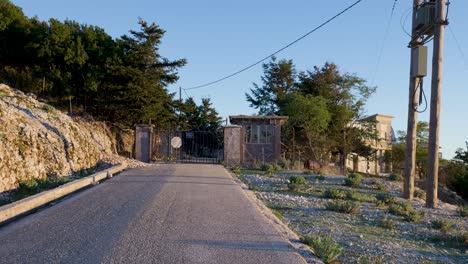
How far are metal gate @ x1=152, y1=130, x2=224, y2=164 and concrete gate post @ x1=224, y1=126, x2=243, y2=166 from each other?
77 centimetres

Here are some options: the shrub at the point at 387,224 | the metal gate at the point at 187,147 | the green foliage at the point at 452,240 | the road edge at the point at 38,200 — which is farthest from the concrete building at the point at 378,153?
the green foliage at the point at 452,240

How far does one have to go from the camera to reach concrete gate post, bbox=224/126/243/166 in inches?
1078

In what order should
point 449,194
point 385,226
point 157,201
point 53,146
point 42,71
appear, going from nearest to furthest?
point 385,226, point 157,201, point 53,146, point 449,194, point 42,71

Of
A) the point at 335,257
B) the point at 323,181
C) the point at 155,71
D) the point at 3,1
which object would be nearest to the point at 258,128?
the point at 155,71

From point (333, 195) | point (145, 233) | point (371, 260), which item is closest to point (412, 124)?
point (333, 195)

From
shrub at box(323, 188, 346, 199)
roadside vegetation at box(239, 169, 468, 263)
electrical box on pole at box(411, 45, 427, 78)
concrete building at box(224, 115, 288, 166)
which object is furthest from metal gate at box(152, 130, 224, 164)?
electrical box on pole at box(411, 45, 427, 78)

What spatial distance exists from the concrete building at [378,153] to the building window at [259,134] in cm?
1375

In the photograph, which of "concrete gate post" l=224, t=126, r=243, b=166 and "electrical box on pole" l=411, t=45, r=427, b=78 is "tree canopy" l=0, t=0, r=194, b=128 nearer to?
"concrete gate post" l=224, t=126, r=243, b=166

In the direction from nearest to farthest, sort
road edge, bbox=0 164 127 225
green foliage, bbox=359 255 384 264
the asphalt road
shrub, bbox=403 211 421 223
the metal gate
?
1. the asphalt road
2. green foliage, bbox=359 255 384 264
3. road edge, bbox=0 164 127 225
4. shrub, bbox=403 211 421 223
5. the metal gate

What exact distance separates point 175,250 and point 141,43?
94.8 ft

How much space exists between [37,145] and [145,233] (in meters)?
10.9

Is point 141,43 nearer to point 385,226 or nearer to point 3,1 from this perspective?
point 3,1

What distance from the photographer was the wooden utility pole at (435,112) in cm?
1423

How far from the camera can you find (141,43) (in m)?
33.3
